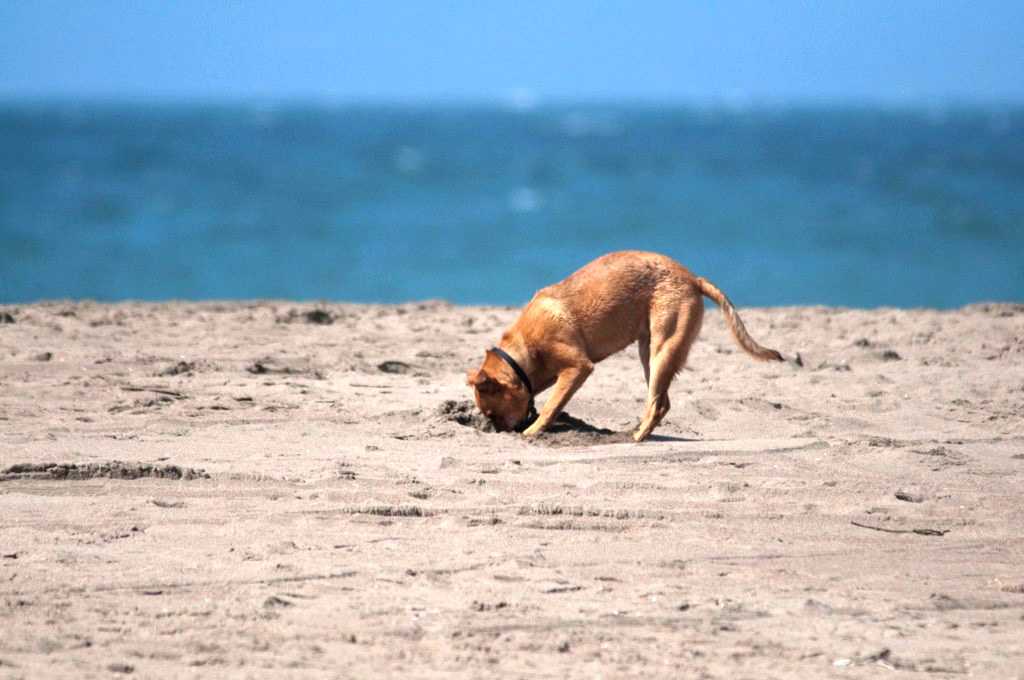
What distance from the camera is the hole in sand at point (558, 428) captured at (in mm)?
8203

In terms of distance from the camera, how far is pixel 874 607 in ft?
18.2

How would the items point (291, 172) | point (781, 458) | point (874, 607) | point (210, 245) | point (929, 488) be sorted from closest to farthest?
1. point (874, 607)
2. point (929, 488)
3. point (781, 458)
4. point (210, 245)
5. point (291, 172)

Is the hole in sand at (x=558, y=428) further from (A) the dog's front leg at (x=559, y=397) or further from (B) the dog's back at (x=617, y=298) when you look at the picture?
(B) the dog's back at (x=617, y=298)

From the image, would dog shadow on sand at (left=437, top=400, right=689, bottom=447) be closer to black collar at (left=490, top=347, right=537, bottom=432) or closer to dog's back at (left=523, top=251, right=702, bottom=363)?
black collar at (left=490, top=347, right=537, bottom=432)

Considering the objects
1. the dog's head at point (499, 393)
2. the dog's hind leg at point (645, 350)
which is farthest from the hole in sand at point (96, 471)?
the dog's hind leg at point (645, 350)

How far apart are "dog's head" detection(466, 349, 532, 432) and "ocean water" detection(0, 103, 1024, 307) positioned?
56.3 feet

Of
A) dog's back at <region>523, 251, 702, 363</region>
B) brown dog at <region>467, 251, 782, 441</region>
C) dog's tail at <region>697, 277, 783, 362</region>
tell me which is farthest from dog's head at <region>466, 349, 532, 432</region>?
dog's tail at <region>697, 277, 783, 362</region>

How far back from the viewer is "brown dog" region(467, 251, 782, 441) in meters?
8.41

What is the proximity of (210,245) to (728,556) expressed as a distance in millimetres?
27136

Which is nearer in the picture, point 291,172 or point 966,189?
point 966,189

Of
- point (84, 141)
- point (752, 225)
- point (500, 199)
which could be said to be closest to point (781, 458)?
point (752, 225)

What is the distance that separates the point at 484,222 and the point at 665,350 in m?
29.7

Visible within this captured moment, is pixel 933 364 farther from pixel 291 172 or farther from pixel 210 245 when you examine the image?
pixel 291 172

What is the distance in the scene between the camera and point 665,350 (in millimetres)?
8430
